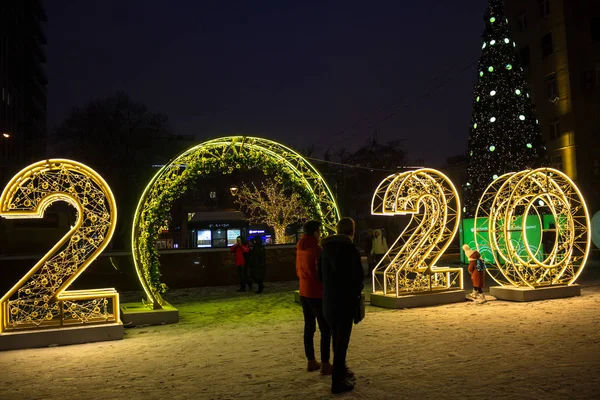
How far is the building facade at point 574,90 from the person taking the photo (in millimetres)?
32312

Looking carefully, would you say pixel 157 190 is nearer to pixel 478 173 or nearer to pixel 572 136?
pixel 478 173

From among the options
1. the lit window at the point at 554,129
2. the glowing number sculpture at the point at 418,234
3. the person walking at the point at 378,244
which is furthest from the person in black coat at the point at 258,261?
the lit window at the point at 554,129

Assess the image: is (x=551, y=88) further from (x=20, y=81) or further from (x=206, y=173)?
(x=20, y=81)

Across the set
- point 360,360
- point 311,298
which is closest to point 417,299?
point 360,360

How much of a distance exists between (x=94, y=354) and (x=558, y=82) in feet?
104

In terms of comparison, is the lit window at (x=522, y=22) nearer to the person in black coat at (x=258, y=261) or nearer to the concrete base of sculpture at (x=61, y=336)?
the person in black coat at (x=258, y=261)

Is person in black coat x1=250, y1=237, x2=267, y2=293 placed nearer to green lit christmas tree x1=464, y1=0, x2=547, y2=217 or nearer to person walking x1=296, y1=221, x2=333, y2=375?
person walking x1=296, y1=221, x2=333, y2=375

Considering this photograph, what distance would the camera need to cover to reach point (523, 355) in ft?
26.0

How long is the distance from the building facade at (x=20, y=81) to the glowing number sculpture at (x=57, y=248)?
27166mm

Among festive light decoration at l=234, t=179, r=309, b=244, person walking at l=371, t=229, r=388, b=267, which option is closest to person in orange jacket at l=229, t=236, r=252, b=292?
person walking at l=371, t=229, r=388, b=267

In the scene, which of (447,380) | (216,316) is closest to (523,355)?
(447,380)

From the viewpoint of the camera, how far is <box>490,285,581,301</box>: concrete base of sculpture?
13.6 m

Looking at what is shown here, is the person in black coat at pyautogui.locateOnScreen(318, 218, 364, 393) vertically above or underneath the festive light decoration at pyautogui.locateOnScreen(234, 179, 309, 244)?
underneath

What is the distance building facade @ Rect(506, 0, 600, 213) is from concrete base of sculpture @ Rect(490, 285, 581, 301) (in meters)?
20.3
